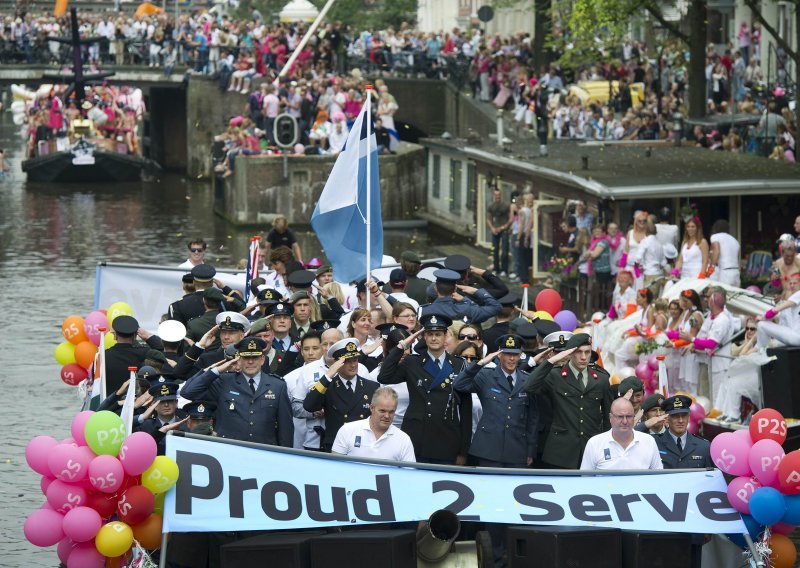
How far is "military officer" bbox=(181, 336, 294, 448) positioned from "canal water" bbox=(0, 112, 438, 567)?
3210 mm

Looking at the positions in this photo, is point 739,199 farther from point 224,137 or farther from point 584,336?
point 224,137

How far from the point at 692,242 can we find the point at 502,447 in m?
8.95

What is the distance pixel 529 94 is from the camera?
4062cm

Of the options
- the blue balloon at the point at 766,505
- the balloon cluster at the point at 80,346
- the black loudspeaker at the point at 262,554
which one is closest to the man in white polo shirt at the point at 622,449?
the blue balloon at the point at 766,505

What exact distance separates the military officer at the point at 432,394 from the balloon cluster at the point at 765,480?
1.93 meters

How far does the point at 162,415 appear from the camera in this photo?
12539 mm

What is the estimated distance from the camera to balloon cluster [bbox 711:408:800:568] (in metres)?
11.5

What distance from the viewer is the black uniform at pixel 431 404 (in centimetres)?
1291

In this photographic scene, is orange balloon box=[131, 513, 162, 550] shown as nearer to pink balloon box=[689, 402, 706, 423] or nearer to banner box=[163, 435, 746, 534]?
banner box=[163, 435, 746, 534]

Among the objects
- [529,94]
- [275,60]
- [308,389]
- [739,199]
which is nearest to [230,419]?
[308,389]

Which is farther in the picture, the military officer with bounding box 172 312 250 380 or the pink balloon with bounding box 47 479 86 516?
the military officer with bounding box 172 312 250 380

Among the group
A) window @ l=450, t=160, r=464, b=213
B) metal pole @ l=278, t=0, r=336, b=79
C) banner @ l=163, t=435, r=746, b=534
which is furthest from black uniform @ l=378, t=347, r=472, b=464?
metal pole @ l=278, t=0, r=336, b=79

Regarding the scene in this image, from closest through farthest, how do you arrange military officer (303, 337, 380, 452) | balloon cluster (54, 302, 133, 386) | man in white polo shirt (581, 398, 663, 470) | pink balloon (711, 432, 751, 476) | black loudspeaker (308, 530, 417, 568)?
black loudspeaker (308, 530, 417, 568)
pink balloon (711, 432, 751, 476)
man in white polo shirt (581, 398, 663, 470)
military officer (303, 337, 380, 452)
balloon cluster (54, 302, 133, 386)

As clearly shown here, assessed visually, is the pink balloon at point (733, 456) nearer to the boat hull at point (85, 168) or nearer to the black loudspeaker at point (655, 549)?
the black loudspeaker at point (655, 549)
